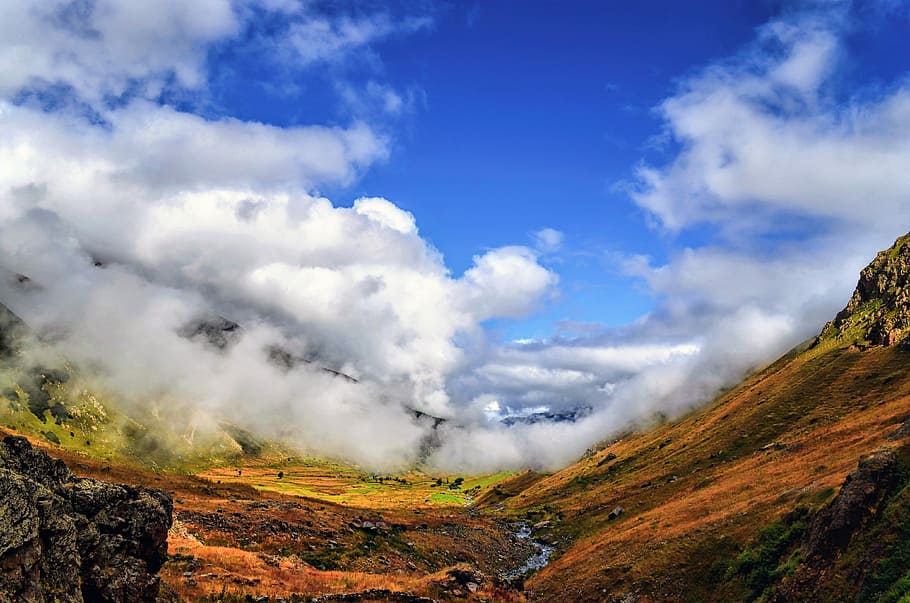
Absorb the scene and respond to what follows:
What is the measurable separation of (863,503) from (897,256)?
183 meters

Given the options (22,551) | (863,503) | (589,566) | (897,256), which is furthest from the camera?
(897,256)

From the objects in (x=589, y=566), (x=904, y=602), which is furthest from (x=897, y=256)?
(x=904, y=602)

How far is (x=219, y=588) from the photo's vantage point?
31219mm

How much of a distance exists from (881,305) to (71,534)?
19552 centimetres

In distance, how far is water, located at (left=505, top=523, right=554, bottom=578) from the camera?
84475 millimetres

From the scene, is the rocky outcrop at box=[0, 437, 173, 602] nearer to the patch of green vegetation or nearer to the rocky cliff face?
the patch of green vegetation

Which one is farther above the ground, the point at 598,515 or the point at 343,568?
the point at 343,568

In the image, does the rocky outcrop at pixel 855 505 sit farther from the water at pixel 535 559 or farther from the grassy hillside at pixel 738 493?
the water at pixel 535 559

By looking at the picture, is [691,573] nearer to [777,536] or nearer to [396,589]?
[777,536]

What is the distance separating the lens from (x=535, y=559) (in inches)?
3871

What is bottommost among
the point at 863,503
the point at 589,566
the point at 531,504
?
the point at 531,504

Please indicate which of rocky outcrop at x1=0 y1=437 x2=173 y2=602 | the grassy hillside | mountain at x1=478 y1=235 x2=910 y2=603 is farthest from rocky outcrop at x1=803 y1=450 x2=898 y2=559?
rocky outcrop at x1=0 y1=437 x2=173 y2=602

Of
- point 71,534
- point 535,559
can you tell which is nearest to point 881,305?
point 535,559

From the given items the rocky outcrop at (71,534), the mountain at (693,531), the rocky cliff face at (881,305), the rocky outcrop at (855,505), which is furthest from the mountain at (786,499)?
the rocky outcrop at (71,534)
